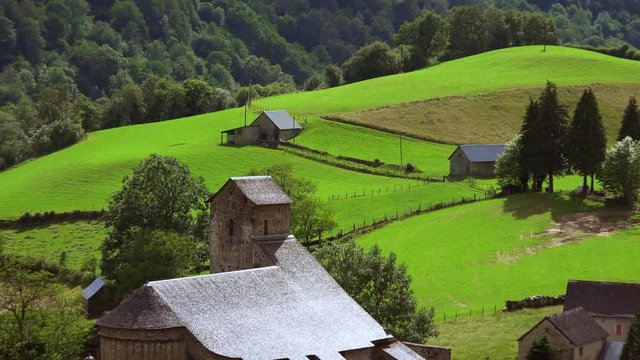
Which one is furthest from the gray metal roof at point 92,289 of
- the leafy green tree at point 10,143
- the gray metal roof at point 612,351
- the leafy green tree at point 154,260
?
the leafy green tree at point 10,143

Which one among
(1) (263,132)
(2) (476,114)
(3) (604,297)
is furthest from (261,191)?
(2) (476,114)

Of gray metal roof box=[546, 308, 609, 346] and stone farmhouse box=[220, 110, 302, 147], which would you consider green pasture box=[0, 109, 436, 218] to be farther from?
gray metal roof box=[546, 308, 609, 346]

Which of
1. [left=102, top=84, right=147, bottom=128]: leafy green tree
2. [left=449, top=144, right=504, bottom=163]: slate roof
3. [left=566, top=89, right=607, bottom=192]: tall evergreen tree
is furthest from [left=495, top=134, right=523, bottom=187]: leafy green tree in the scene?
[left=102, top=84, right=147, bottom=128]: leafy green tree

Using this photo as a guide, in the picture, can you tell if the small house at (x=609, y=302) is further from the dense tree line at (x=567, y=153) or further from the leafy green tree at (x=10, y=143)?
the leafy green tree at (x=10, y=143)

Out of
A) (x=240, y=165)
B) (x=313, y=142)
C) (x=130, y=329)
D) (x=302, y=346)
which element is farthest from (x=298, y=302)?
(x=313, y=142)

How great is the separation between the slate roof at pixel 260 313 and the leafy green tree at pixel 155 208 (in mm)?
28011

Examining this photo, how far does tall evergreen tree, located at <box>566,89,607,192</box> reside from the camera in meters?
112

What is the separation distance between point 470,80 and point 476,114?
22691 mm

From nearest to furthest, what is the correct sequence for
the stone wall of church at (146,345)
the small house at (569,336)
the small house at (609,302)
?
the stone wall of church at (146,345)
the small house at (569,336)
the small house at (609,302)

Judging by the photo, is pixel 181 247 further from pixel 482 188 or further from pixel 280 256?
pixel 482 188

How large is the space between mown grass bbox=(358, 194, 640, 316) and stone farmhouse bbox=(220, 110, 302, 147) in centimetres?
4043

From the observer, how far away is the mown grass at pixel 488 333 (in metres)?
77.6

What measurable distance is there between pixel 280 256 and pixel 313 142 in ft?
256

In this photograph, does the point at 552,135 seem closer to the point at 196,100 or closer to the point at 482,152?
the point at 482,152
